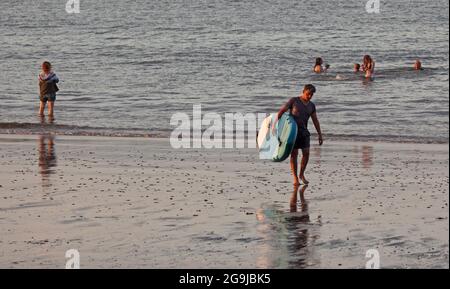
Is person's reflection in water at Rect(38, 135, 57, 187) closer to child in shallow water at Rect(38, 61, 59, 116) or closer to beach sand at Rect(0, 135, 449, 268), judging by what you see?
beach sand at Rect(0, 135, 449, 268)

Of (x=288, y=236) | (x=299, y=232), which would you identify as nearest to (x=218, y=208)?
(x=299, y=232)

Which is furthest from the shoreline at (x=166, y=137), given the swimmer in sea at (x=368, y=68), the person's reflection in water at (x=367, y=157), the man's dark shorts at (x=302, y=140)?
the swimmer in sea at (x=368, y=68)

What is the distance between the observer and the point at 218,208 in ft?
49.0

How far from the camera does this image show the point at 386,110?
1226 inches

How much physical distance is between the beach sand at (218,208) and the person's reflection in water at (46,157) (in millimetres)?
35

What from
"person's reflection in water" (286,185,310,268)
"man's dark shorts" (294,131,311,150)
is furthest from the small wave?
"person's reflection in water" (286,185,310,268)

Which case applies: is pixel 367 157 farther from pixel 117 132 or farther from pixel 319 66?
pixel 319 66

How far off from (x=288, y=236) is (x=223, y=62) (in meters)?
35.4

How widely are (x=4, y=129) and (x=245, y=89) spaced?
543 inches

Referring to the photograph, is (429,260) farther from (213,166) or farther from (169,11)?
(169,11)

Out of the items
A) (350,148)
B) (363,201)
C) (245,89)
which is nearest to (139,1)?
(245,89)

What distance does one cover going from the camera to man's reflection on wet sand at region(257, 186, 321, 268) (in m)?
11.8

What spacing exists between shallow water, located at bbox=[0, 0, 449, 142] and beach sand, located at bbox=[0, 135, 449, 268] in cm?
526
